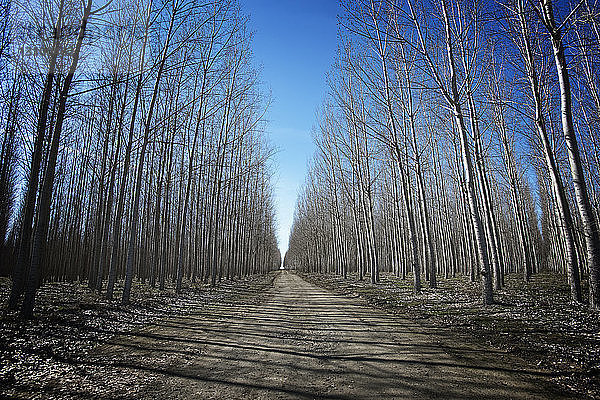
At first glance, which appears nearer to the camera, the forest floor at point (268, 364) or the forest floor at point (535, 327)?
the forest floor at point (268, 364)

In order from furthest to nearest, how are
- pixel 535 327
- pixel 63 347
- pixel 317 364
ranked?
pixel 535 327 < pixel 63 347 < pixel 317 364

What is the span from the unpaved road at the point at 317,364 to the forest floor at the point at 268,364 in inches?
0.4

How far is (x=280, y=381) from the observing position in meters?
3.28

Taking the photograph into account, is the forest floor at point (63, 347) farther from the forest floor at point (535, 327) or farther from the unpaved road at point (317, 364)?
the forest floor at point (535, 327)

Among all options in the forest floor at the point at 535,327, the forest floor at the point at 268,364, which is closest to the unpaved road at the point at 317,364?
the forest floor at the point at 268,364

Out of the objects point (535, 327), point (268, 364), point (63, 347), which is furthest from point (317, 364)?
point (535, 327)

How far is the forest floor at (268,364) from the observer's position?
3020 millimetres

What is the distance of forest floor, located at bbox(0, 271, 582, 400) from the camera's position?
3.02 m

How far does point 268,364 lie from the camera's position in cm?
386

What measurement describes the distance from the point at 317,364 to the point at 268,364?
59cm

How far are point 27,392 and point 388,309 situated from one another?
A: 740cm

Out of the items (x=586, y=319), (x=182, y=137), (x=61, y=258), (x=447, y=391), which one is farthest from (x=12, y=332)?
(x=61, y=258)

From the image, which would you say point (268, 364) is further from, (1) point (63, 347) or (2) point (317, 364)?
(1) point (63, 347)

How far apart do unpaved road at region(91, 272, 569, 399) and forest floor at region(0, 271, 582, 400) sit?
0.04 ft
